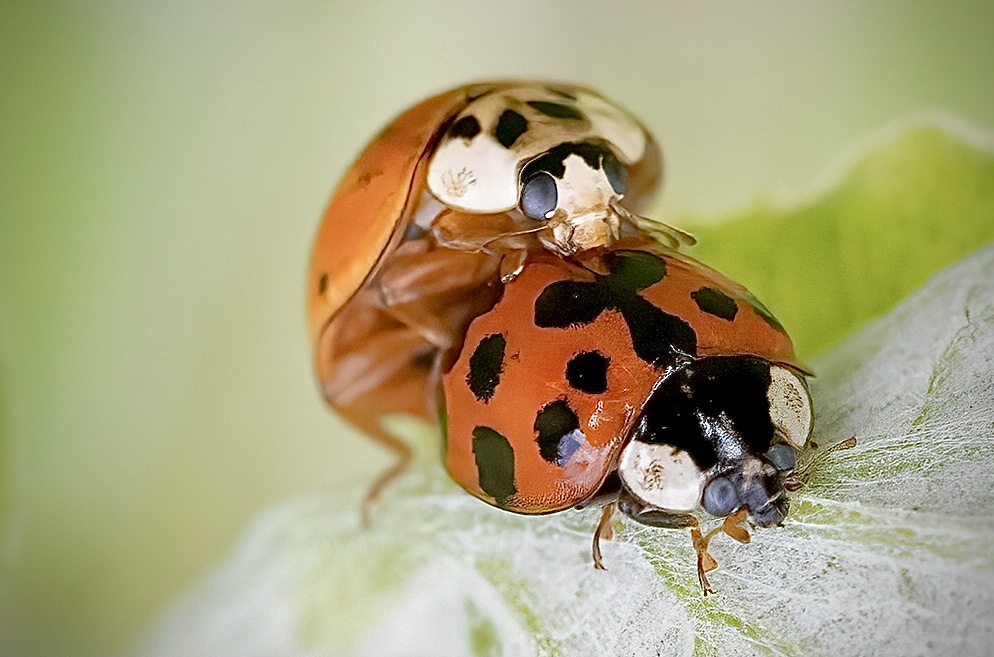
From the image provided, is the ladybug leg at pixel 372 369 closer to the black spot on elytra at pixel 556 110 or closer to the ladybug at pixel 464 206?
the ladybug at pixel 464 206

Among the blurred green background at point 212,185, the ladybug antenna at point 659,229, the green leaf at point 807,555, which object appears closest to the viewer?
the green leaf at point 807,555

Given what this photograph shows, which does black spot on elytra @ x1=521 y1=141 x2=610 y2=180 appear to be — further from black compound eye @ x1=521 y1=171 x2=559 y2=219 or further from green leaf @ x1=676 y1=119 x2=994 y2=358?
green leaf @ x1=676 y1=119 x2=994 y2=358

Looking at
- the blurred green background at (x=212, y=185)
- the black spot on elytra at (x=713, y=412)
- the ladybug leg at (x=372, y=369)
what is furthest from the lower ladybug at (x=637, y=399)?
the blurred green background at (x=212, y=185)

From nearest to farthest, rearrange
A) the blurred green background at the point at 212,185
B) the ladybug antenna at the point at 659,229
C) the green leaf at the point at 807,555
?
the green leaf at the point at 807,555, the ladybug antenna at the point at 659,229, the blurred green background at the point at 212,185

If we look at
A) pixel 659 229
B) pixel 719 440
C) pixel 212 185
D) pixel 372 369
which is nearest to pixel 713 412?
pixel 719 440

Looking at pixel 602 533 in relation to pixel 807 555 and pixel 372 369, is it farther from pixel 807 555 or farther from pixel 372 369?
pixel 372 369

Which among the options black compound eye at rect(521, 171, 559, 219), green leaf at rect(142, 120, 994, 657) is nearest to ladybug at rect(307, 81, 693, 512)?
black compound eye at rect(521, 171, 559, 219)

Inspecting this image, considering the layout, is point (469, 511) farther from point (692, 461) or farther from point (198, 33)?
point (198, 33)
